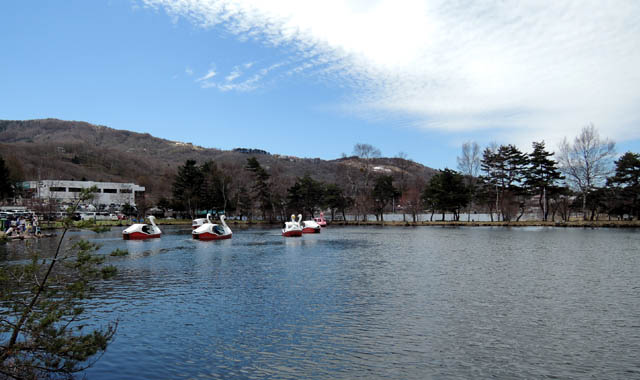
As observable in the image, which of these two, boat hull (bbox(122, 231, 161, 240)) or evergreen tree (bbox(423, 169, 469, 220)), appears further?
evergreen tree (bbox(423, 169, 469, 220))

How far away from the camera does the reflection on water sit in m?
8.56

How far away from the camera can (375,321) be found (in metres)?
11.7

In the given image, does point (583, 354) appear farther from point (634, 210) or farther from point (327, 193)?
point (327, 193)

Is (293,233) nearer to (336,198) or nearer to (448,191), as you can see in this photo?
(448,191)


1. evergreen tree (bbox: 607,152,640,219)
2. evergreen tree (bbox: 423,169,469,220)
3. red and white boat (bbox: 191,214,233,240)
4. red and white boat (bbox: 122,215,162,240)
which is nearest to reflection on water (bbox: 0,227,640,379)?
red and white boat (bbox: 191,214,233,240)

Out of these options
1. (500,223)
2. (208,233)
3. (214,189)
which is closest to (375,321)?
(208,233)

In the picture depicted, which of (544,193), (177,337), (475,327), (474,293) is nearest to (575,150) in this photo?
(544,193)

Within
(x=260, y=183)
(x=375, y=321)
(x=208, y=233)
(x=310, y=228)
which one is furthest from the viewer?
(x=260, y=183)

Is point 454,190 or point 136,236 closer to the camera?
point 136,236

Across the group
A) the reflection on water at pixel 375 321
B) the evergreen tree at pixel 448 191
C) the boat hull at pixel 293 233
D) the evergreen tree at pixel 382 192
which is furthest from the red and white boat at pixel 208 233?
the evergreen tree at pixel 382 192

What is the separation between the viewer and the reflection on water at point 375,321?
28.1 feet

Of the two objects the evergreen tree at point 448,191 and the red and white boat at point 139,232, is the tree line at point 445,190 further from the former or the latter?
the red and white boat at point 139,232

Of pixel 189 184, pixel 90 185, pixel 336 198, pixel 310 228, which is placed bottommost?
pixel 310 228

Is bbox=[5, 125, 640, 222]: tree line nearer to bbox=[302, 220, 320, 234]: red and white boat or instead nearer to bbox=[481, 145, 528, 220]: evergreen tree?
bbox=[481, 145, 528, 220]: evergreen tree
